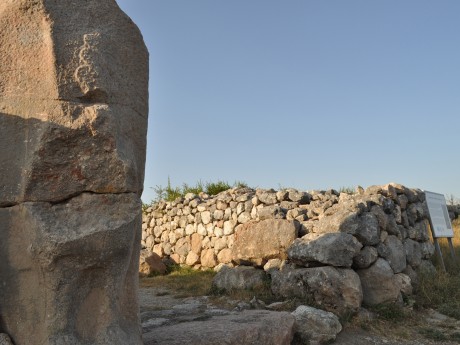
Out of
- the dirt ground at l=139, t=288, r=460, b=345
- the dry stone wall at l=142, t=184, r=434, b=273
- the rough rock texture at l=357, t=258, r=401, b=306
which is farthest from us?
the dry stone wall at l=142, t=184, r=434, b=273

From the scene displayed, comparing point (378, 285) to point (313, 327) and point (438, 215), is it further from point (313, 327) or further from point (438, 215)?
point (438, 215)

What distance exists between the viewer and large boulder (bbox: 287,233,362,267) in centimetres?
575

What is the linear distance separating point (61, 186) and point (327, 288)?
3901mm

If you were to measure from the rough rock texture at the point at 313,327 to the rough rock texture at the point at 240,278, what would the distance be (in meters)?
1.71

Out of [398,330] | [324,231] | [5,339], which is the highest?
[324,231]

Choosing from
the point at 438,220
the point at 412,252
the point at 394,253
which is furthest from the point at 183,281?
the point at 438,220

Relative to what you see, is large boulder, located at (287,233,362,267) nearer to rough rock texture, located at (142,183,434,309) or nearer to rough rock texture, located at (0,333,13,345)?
rough rock texture, located at (142,183,434,309)

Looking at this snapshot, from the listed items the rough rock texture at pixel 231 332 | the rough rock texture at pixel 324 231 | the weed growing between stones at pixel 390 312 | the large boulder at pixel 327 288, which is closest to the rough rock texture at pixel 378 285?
the rough rock texture at pixel 324 231

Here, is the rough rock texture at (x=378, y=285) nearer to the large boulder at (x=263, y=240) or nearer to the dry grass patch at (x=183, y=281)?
the large boulder at (x=263, y=240)

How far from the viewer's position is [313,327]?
4.56 meters

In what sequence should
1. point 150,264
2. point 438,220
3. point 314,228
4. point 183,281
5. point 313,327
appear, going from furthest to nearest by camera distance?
point 150,264 → point 183,281 → point 438,220 → point 314,228 → point 313,327

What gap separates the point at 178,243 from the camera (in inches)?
426

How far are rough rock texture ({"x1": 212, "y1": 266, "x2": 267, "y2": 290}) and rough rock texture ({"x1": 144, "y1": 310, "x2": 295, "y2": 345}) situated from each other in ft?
8.20

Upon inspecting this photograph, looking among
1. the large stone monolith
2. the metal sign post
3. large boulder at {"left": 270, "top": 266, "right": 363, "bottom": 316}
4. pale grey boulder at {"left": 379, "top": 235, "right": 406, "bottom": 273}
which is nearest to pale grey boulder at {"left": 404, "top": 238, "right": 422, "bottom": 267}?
pale grey boulder at {"left": 379, "top": 235, "right": 406, "bottom": 273}
